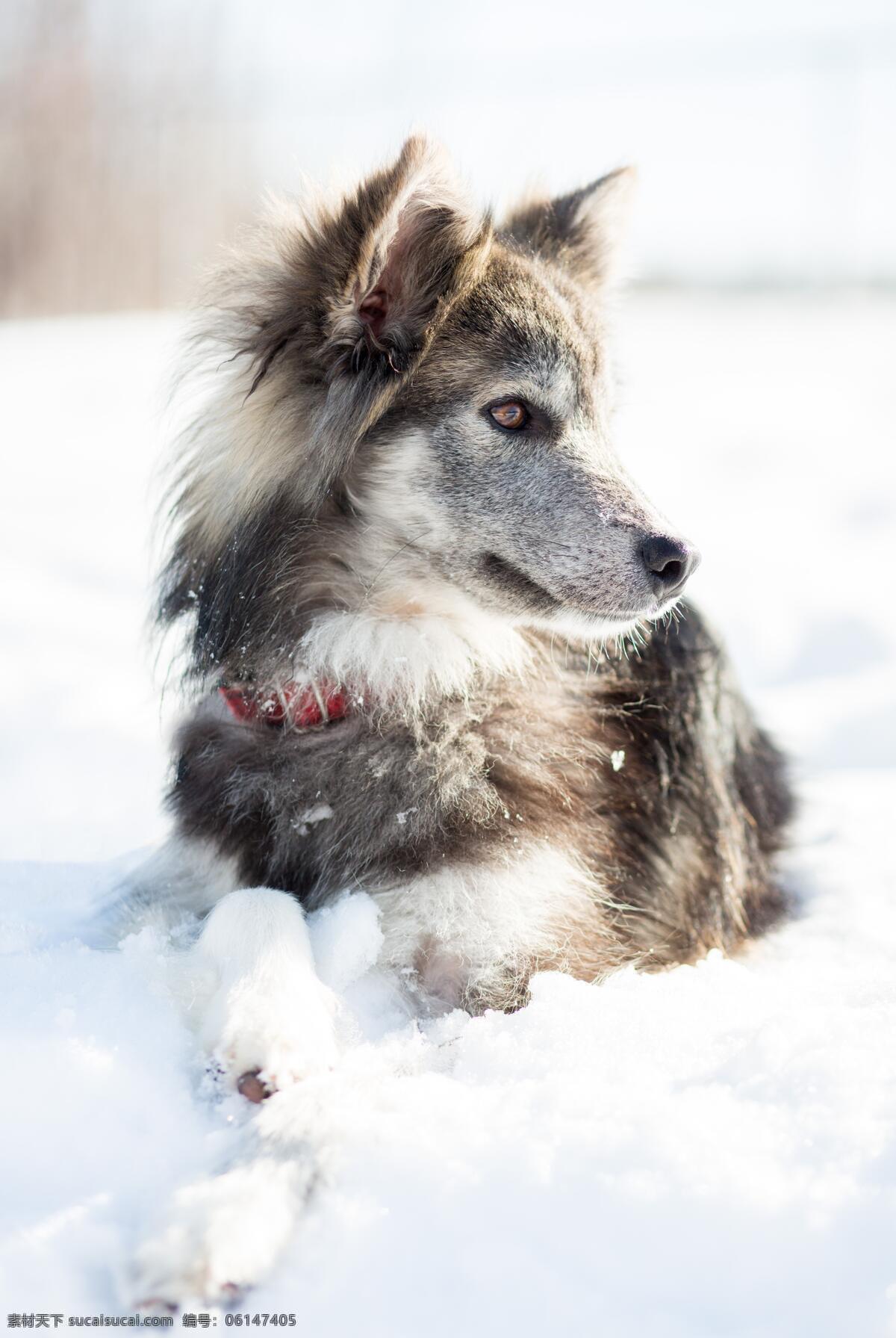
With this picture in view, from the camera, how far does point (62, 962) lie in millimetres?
2221

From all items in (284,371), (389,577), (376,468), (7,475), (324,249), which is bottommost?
(7,475)

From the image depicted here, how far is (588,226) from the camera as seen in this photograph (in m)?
3.16

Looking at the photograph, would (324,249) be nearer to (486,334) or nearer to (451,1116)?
(486,334)

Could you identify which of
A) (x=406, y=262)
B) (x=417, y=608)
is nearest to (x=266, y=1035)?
(x=417, y=608)

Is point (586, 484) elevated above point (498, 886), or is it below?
above

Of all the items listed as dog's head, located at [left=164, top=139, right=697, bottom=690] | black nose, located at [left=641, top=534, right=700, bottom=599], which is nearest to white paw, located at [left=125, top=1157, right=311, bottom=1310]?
dog's head, located at [left=164, top=139, right=697, bottom=690]

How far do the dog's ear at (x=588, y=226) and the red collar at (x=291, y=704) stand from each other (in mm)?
1445

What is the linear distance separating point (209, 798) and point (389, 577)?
649 mm

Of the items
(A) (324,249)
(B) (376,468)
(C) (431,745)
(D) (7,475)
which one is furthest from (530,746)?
(D) (7,475)

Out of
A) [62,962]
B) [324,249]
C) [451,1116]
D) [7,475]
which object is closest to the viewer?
[451,1116]

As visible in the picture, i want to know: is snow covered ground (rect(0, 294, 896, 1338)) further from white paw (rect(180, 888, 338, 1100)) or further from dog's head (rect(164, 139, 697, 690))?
dog's head (rect(164, 139, 697, 690))

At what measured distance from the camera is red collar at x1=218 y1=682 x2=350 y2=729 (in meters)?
2.50

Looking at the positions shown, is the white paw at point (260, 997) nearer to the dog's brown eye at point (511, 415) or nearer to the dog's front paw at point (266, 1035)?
the dog's front paw at point (266, 1035)

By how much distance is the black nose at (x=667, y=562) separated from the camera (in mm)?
2402
